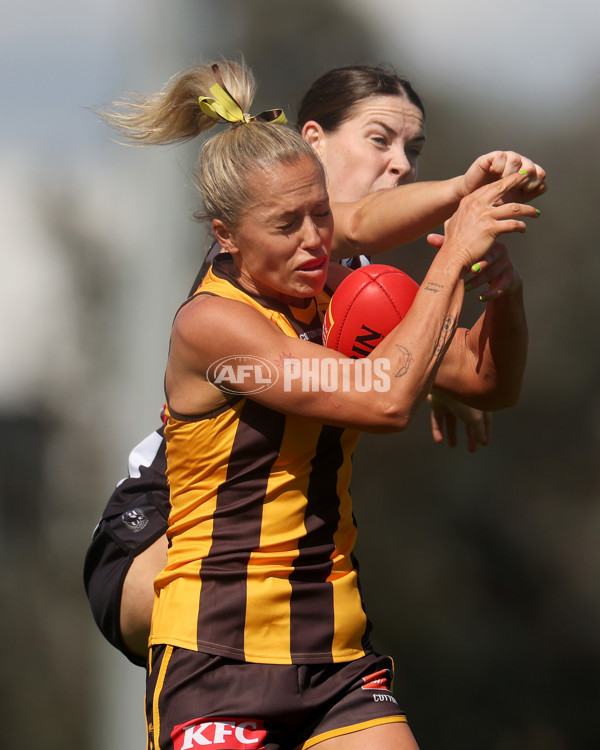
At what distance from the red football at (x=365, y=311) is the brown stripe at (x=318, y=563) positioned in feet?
0.63

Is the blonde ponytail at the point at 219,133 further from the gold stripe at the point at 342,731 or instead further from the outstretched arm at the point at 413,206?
the gold stripe at the point at 342,731

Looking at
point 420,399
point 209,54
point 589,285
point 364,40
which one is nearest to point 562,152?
point 589,285

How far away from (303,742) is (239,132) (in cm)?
127

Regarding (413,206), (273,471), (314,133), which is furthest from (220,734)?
(314,133)

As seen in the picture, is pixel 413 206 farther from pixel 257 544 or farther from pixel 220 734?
pixel 220 734

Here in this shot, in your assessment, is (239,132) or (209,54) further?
(209,54)

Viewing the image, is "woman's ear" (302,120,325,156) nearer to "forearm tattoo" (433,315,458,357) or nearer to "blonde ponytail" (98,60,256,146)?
"blonde ponytail" (98,60,256,146)

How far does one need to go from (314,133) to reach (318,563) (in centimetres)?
141

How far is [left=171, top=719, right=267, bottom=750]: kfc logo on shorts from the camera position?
1.62 meters

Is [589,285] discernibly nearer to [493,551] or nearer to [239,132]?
[493,551]

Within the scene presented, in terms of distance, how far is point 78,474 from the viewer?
495 centimetres

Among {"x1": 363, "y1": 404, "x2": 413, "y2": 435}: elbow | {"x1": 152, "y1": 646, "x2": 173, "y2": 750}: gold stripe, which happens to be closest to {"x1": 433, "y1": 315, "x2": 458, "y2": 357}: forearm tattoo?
{"x1": 363, "y1": 404, "x2": 413, "y2": 435}: elbow

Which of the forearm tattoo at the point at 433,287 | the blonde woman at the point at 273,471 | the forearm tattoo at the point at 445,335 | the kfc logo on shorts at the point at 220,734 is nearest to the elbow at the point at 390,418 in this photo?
the blonde woman at the point at 273,471

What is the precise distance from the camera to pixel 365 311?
69.5 inches
